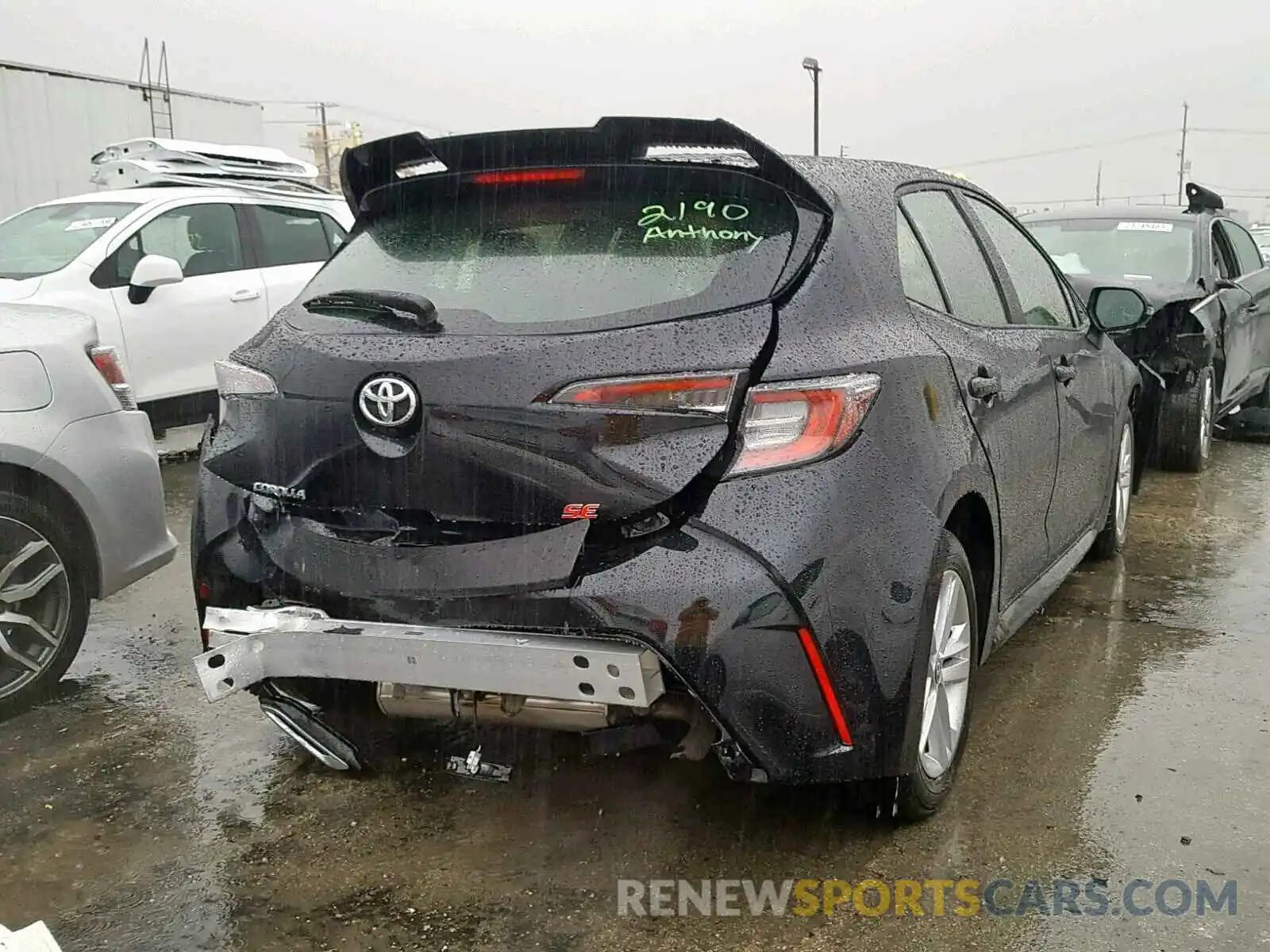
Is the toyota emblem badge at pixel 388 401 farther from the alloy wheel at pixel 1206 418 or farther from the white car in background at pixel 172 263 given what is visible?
the alloy wheel at pixel 1206 418

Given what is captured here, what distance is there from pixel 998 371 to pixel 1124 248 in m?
5.09

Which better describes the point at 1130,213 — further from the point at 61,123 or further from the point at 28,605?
the point at 61,123

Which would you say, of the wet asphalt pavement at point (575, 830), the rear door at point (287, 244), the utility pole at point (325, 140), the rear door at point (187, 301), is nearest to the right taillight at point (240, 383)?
the wet asphalt pavement at point (575, 830)

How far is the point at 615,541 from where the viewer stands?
2393 millimetres

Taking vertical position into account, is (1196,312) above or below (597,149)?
below

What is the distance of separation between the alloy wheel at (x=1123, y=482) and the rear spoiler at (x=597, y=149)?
2.84m

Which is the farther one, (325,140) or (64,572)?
(325,140)

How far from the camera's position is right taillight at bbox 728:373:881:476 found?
7.76 ft

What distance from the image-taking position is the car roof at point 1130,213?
307 inches

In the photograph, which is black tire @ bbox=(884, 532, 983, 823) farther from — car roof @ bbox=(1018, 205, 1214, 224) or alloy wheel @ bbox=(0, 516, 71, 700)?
car roof @ bbox=(1018, 205, 1214, 224)

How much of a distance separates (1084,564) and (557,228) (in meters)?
3.54

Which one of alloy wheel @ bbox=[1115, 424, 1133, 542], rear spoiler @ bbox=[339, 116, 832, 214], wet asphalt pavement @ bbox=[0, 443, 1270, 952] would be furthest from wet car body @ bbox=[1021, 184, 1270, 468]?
rear spoiler @ bbox=[339, 116, 832, 214]

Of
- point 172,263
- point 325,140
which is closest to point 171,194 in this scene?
point 172,263

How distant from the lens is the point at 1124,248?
7664 millimetres
